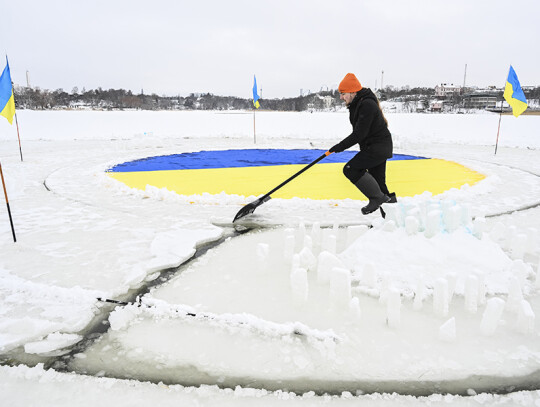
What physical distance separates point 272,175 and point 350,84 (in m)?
3.97

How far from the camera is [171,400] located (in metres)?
1.79

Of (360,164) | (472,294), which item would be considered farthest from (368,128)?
(472,294)

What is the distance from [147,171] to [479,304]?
23.8 feet

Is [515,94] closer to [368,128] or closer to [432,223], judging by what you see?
[368,128]

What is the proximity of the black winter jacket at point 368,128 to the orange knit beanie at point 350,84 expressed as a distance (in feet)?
0.24

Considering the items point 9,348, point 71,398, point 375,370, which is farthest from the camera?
point 9,348

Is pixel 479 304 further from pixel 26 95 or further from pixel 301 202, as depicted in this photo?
pixel 26 95

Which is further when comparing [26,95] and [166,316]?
[26,95]

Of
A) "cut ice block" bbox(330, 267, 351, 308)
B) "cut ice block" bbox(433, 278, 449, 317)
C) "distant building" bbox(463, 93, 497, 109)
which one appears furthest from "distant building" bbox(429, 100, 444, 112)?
"cut ice block" bbox(330, 267, 351, 308)

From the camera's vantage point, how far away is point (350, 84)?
13.5ft

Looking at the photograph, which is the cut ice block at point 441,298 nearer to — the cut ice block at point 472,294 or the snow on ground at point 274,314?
the snow on ground at point 274,314

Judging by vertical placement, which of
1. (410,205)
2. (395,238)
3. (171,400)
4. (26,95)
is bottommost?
(171,400)

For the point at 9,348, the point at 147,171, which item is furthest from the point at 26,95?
the point at 9,348

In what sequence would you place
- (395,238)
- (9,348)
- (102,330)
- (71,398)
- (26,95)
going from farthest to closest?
(26,95)
(395,238)
(102,330)
(9,348)
(71,398)
